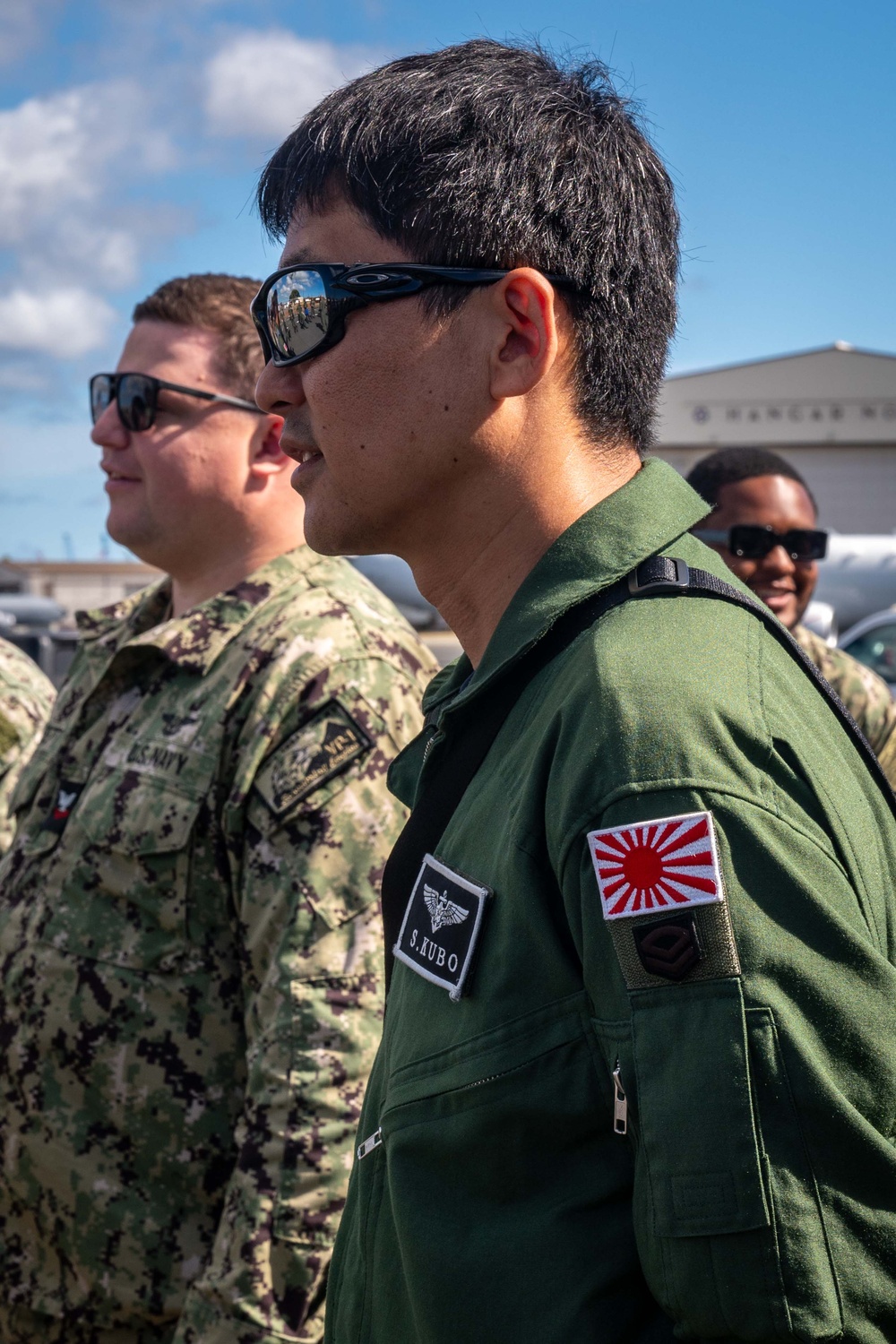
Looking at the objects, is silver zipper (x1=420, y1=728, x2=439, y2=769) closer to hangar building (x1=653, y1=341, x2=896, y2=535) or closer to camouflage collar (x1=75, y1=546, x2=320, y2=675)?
camouflage collar (x1=75, y1=546, x2=320, y2=675)

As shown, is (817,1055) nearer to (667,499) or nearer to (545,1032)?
(545,1032)

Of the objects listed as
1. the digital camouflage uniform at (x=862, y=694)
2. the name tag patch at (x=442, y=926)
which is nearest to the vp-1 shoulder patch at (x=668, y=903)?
the name tag patch at (x=442, y=926)

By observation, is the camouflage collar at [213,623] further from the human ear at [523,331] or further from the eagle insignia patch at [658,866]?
the eagle insignia patch at [658,866]

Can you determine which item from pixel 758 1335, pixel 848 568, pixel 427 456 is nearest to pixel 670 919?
pixel 758 1335

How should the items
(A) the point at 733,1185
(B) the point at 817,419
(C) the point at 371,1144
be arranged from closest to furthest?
1. (A) the point at 733,1185
2. (C) the point at 371,1144
3. (B) the point at 817,419

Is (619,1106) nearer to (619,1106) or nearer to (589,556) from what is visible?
(619,1106)

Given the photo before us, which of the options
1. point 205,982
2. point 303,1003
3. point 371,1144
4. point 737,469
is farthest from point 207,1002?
point 737,469

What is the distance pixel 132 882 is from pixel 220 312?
151 cm

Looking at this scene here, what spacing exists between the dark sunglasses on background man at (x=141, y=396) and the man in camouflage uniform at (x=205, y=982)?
0.56 meters

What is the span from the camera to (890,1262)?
101 centimetres

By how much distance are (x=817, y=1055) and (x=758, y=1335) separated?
0.23 m

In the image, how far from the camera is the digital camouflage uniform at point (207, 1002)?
6.84 feet

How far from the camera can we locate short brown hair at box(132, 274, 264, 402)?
118 inches

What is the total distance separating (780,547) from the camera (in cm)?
429
